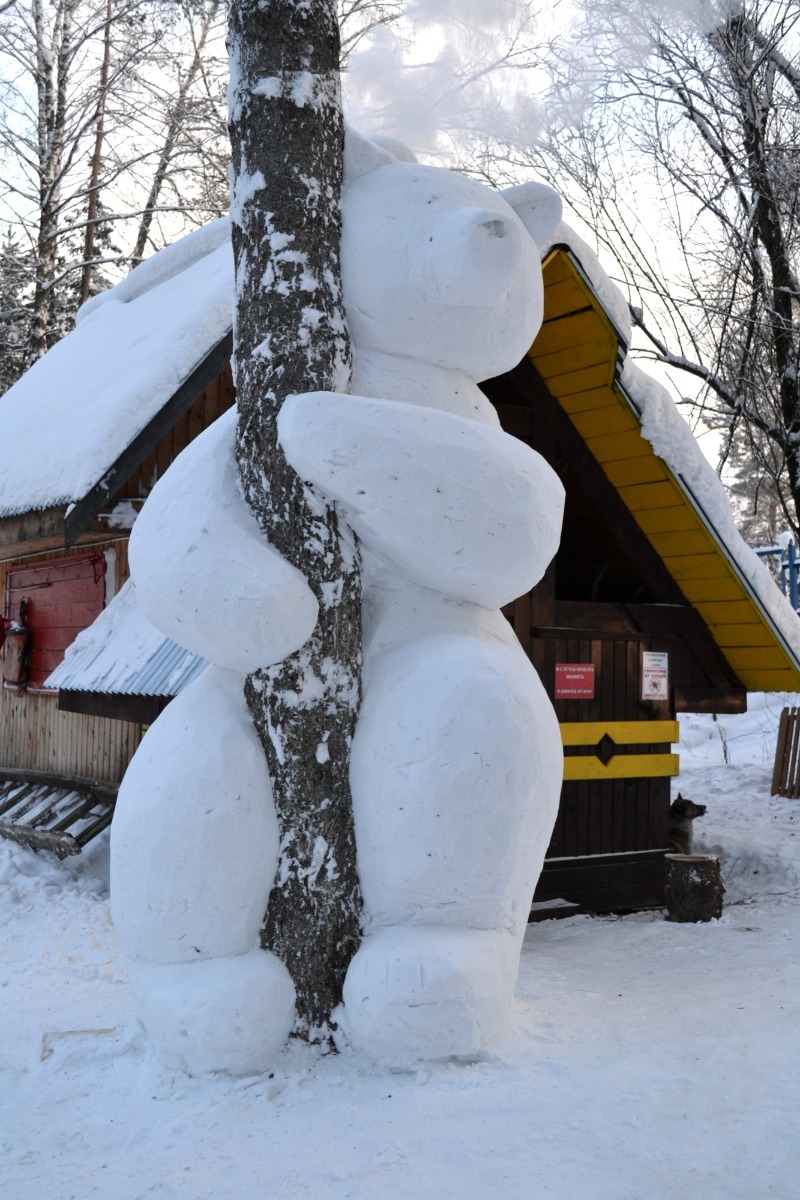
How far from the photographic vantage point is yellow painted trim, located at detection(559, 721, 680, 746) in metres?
7.04

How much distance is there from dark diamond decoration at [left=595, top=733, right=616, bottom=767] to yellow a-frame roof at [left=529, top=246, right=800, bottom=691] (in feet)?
3.53

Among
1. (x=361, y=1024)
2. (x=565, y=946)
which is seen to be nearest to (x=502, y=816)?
(x=361, y=1024)

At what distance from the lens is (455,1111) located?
299 cm

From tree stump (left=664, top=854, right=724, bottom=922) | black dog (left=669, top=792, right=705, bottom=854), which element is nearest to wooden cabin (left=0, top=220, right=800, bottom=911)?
tree stump (left=664, top=854, right=724, bottom=922)

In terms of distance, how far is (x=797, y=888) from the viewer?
7.79 m

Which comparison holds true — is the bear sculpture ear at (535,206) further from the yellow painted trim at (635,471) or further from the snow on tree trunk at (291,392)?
the yellow painted trim at (635,471)

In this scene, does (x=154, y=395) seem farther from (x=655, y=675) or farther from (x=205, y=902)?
(x=205, y=902)

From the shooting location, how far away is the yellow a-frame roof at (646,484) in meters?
5.93

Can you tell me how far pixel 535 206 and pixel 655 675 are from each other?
4.15 meters

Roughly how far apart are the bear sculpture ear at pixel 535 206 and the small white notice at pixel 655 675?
13.0 feet

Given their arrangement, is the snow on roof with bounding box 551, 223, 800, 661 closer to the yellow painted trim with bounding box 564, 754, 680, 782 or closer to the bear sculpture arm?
the yellow painted trim with bounding box 564, 754, 680, 782

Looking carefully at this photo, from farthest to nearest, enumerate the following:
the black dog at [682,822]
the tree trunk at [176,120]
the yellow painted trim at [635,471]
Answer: the tree trunk at [176,120]
the black dog at [682,822]
the yellow painted trim at [635,471]

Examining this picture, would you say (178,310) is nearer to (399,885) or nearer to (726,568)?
(726,568)

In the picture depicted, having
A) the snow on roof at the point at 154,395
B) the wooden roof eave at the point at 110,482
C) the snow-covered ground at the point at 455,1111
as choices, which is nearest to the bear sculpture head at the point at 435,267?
the snow on roof at the point at 154,395
